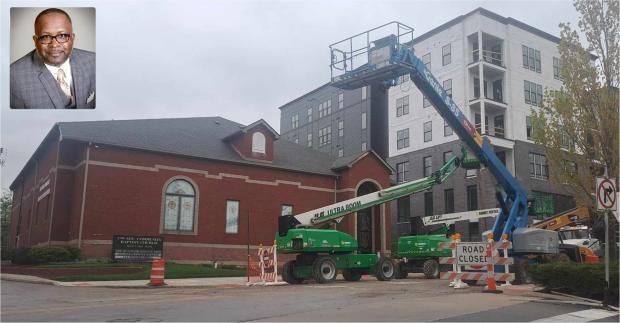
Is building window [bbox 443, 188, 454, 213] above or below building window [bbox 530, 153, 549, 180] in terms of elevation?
below

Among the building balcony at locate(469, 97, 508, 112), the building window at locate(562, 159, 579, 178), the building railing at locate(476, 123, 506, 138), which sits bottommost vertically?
the building window at locate(562, 159, 579, 178)

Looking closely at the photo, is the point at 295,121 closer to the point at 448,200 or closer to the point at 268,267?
the point at 448,200

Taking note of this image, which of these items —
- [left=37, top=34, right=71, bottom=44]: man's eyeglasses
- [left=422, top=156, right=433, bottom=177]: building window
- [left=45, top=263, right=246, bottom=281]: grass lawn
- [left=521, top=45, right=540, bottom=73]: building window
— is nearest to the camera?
[left=37, top=34, right=71, bottom=44]: man's eyeglasses

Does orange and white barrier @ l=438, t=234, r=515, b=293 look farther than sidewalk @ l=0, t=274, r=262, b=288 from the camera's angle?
No

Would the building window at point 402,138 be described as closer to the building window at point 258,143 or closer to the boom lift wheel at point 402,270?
the building window at point 258,143

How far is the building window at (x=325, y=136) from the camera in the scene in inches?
2657

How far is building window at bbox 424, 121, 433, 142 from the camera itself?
4978cm

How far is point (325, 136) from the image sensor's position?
68.2 meters

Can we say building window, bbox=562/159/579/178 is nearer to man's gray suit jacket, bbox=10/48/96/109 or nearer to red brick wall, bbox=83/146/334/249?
man's gray suit jacket, bbox=10/48/96/109

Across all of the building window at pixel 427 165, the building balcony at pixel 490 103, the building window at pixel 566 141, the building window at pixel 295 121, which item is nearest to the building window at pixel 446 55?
the building balcony at pixel 490 103

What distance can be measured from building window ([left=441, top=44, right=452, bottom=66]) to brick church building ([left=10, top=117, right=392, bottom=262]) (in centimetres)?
1500

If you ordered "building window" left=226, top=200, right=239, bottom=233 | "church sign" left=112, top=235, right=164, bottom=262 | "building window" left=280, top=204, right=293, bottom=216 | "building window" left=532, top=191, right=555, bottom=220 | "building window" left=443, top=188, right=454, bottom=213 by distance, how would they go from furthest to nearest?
1. "building window" left=443, top=188, right=454, bottom=213
2. "building window" left=532, top=191, right=555, bottom=220
3. "building window" left=280, top=204, right=293, bottom=216
4. "building window" left=226, top=200, right=239, bottom=233
5. "church sign" left=112, top=235, right=164, bottom=262

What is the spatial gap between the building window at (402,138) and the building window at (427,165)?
9.03ft

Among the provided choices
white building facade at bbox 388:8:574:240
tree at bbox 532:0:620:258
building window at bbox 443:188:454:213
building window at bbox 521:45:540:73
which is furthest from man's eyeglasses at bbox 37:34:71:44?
building window at bbox 521:45:540:73
